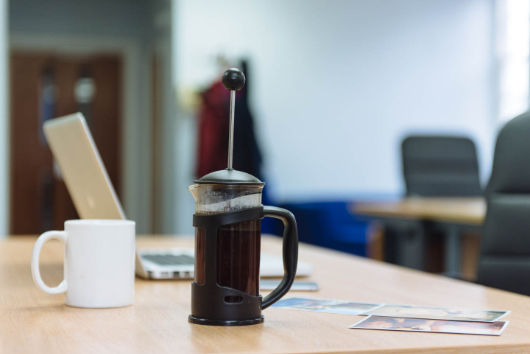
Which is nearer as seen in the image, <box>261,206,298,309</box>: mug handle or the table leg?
<box>261,206,298,309</box>: mug handle

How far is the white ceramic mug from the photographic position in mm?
850

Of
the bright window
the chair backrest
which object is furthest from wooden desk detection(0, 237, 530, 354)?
the bright window

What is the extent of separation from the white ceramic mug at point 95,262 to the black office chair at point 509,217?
82cm

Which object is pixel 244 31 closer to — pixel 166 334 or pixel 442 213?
pixel 442 213

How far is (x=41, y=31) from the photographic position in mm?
6125

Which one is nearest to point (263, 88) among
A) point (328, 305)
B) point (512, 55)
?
point (512, 55)

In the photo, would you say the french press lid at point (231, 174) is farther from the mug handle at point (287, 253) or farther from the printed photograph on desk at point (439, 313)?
the printed photograph on desk at point (439, 313)

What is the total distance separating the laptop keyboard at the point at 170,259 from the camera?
1260 mm

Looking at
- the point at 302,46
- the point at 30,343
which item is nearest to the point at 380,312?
the point at 30,343

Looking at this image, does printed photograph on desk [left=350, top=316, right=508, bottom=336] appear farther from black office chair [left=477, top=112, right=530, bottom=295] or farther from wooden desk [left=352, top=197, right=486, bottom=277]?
wooden desk [left=352, top=197, right=486, bottom=277]

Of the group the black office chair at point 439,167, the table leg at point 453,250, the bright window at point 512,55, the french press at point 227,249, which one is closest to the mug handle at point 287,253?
the french press at point 227,249

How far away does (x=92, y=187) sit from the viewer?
1163 millimetres

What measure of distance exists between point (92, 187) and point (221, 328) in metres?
0.48

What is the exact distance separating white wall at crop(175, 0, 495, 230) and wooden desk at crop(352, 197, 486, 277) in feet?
6.23
